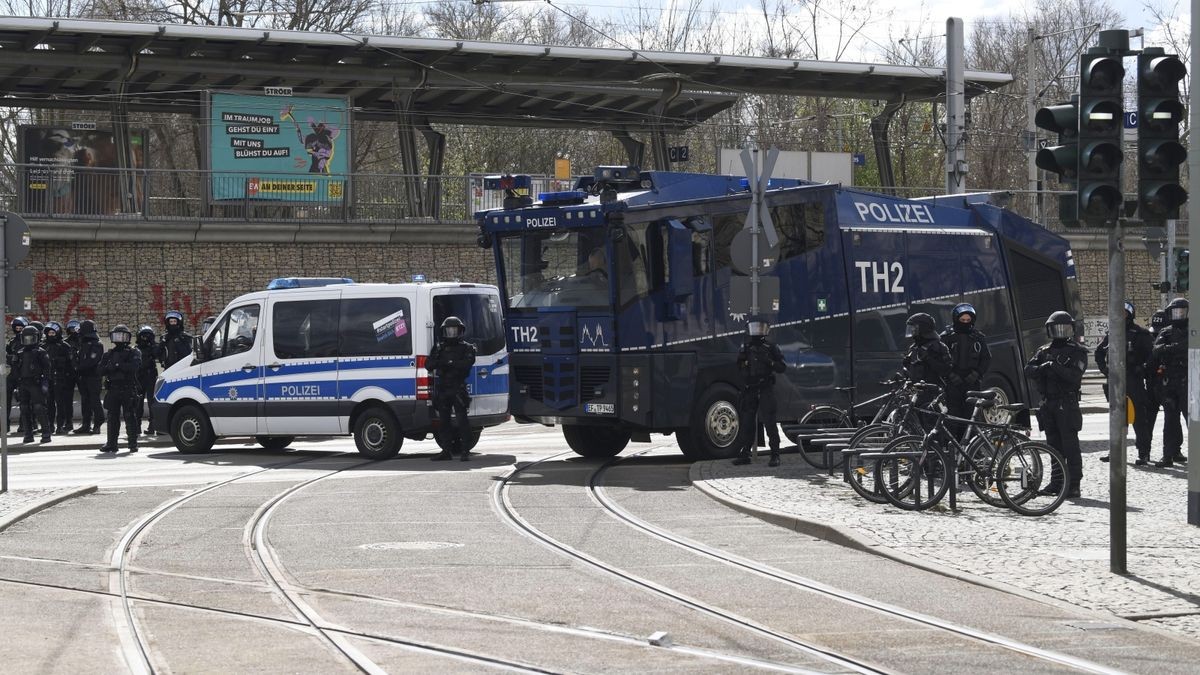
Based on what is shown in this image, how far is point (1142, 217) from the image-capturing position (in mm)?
9719

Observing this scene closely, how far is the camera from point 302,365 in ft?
66.5

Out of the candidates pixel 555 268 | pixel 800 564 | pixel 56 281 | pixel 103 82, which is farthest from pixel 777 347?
pixel 103 82

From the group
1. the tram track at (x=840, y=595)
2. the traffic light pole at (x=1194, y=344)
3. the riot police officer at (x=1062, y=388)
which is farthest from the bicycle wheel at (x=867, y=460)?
the traffic light pole at (x=1194, y=344)

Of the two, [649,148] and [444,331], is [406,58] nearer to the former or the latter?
[649,148]

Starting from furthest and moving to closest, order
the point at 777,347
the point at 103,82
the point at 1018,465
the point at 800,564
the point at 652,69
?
1. the point at 652,69
2. the point at 103,82
3. the point at 777,347
4. the point at 1018,465
5. the point at 800,564

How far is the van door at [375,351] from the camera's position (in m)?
19.6

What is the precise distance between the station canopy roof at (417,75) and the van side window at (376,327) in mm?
13682

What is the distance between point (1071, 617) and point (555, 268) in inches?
438

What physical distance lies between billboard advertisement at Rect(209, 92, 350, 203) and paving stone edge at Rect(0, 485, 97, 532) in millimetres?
18303

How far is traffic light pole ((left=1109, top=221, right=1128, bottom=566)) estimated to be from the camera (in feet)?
31.7

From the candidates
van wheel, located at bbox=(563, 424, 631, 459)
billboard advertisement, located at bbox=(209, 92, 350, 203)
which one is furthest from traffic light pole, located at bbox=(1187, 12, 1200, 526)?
billboard advertisement, located at bbox=(209, 92, 350, 203)

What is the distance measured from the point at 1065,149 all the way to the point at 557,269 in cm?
971

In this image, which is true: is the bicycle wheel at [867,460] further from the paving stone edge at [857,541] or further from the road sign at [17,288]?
the road sign at [17,288]

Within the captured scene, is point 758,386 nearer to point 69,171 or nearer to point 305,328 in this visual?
point 305,328
